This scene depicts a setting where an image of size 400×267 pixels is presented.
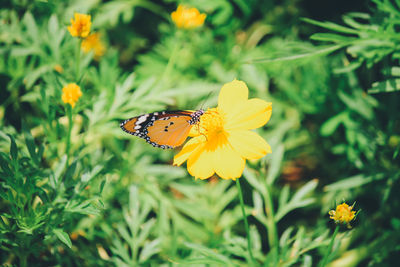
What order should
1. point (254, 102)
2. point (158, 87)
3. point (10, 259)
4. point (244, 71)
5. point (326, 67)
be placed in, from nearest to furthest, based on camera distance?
point (254, 102), point (10, 259), point (158, 87), point (326, 67), point (244, 71)

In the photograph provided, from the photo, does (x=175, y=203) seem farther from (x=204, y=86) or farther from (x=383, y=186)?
(x=383, y=186)

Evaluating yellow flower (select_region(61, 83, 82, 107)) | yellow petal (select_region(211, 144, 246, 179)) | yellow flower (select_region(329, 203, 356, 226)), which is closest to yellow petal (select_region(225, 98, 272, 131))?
yellow petal (select_region(211, 144, 246, 179))

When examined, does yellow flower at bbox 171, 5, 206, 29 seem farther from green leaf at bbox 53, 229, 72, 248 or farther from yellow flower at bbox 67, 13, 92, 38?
green leaf at bbox 53, 229, 72, 248

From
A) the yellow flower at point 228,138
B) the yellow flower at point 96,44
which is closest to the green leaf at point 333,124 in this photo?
the yellow flower at point 228,138

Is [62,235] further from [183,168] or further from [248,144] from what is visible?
[183,168]

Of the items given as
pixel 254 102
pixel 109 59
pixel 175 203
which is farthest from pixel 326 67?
pixel 109 59

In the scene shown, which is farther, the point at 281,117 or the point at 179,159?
the point at 281,117

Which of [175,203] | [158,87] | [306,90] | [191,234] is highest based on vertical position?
[158,87]
